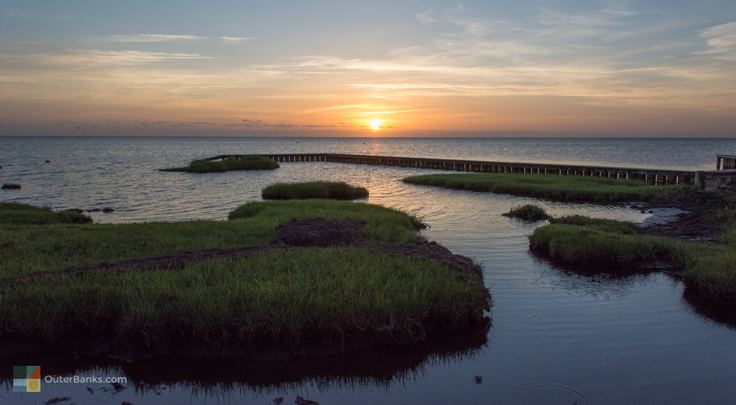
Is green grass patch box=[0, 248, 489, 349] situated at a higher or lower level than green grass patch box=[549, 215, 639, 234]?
lower

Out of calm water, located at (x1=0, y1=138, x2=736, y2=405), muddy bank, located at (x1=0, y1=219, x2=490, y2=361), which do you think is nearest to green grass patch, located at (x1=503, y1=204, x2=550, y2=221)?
calm water, located at (x1=0, y1=138, x2=736, y2=405)

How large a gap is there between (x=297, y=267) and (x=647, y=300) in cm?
1003

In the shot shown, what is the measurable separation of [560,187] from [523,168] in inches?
944

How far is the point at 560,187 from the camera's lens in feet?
138

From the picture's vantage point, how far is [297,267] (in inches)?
562

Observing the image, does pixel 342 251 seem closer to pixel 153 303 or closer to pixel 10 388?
pixel 153 303

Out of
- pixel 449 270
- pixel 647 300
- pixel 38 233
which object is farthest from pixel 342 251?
pixel 38 233

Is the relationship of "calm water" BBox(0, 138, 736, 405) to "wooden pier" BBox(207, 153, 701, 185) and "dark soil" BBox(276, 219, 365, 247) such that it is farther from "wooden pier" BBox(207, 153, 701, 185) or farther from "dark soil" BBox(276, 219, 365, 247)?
"wooden pier" BBox(207, 153, 701, 185)

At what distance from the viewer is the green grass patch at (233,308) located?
10930 mm

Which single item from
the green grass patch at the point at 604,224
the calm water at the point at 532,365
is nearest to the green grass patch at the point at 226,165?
the green grass patch at the point at 604,224

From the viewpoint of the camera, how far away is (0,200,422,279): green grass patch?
16.4 m

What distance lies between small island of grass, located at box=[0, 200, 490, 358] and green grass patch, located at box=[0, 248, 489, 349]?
26 mm

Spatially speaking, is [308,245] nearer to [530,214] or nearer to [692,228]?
[530,214]

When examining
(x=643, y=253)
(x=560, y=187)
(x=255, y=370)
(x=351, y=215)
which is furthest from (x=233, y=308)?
(x=560, y=187)
